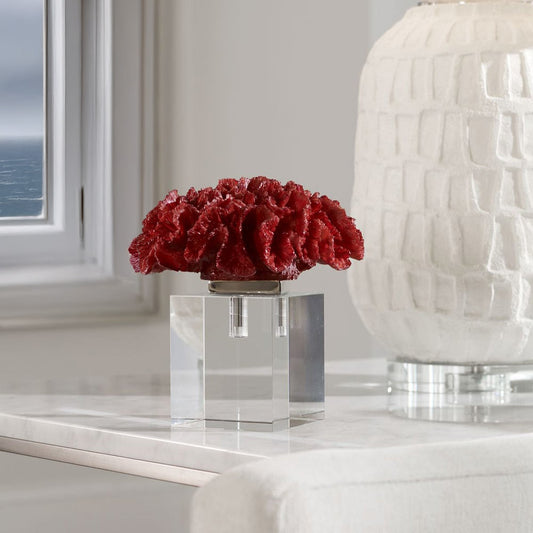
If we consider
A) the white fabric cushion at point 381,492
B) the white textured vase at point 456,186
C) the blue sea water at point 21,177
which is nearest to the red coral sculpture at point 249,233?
the white textured vase at point 456,186

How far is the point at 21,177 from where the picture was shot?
176 cm

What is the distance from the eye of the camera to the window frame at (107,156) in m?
1.80

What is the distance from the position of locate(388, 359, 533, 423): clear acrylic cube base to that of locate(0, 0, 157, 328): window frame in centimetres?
75

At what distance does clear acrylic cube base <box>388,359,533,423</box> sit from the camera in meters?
1.08

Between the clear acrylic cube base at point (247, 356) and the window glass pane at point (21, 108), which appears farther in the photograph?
the window glass pane at point (21, 108)

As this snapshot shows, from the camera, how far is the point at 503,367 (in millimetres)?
1130

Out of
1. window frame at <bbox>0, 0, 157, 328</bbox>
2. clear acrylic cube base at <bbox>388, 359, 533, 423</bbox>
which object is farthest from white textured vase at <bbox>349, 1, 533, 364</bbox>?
window frame at <bbox>0, 0, 157, 328</bbox>

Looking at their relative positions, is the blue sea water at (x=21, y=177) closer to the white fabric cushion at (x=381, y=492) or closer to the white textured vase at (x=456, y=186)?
the white textured vase at (x=456, y=186)

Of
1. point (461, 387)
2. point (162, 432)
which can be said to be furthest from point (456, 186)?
point (162, 432)

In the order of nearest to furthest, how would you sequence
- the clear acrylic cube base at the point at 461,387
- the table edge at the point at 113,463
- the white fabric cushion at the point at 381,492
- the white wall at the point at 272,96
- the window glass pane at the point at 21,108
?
1. the white fabric cushion at the point at 381,492
2. the table edge at the point at 113,463
3. the clear acrylic cube base at the point at 461,387
4. the window glass pane at the point at 21,108
5. the white wall at the point at 272,96

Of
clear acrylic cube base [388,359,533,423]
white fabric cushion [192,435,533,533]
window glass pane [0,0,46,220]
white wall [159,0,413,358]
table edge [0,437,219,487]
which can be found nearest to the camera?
white fabric cushion [192,435,533,533]

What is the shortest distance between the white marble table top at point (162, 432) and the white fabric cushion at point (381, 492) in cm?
24

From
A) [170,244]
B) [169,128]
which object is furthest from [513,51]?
[169,128]

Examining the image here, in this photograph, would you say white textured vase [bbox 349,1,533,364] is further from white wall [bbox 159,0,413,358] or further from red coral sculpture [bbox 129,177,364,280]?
white wall [bbox 159,0,413,358]
